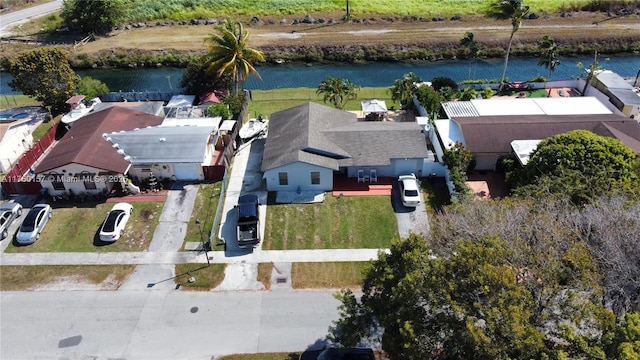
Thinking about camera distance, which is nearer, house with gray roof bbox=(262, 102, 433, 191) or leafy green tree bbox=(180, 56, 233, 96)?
house with gray roof bbox=(262, 102, 433, 191)

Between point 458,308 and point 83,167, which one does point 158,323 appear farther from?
point 458,308

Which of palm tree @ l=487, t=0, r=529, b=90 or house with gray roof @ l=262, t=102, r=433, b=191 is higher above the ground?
palm tree @ l=487, t=0, r=529, b=90

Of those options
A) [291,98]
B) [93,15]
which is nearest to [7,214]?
[291,98]

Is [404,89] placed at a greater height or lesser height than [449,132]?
greater

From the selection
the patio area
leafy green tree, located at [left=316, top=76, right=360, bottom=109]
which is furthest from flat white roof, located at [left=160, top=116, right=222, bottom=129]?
the patio area

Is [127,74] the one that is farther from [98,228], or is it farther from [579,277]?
[579,277]

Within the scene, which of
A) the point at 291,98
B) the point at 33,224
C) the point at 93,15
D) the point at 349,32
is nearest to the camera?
the point at 33,224

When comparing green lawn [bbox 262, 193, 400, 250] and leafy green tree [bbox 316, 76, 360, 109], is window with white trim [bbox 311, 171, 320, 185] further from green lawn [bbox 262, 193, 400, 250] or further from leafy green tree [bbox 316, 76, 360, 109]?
leafy green tree [bbox 316, 76, 360, 109]

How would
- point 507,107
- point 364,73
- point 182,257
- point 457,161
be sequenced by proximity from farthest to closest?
point 364,73 → point 507,107 → point 457,161 → point 182,257
